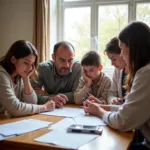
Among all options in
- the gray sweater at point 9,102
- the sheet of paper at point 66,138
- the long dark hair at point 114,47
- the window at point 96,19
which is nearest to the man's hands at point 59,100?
the gray sweater at point 9,102

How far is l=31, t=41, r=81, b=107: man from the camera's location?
2.25 metres

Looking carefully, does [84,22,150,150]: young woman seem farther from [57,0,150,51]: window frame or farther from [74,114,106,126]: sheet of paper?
[57,0,150,51]: window frame

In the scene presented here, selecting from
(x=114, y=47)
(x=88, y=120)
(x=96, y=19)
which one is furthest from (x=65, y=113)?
(x=96, y=19)

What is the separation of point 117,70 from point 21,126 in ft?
3.50

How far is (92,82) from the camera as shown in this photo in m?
2.15

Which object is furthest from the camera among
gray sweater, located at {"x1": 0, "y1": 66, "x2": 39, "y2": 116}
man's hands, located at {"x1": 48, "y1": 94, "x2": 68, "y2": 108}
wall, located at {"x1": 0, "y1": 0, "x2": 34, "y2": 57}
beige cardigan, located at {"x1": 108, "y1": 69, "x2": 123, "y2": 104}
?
wall, located at {"x1": 0, "y1": 0, "x2": 34, "y2": 57}

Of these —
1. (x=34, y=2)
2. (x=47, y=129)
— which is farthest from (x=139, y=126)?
(x=34, y=2)

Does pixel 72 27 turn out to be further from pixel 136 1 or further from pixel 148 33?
pixel 148 33

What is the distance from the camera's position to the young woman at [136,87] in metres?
1.18

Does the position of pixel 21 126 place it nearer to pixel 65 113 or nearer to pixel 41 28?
pixel 65 113

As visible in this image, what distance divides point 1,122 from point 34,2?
1.88 metres

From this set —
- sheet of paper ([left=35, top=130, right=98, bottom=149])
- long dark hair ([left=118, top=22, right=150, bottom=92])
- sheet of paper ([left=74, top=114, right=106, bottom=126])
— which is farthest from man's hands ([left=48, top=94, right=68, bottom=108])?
long dark hair ([left=118, top=22, right=150, bottom=92])

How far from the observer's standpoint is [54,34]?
10.5 feet

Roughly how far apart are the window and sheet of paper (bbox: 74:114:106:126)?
5.03 feet
